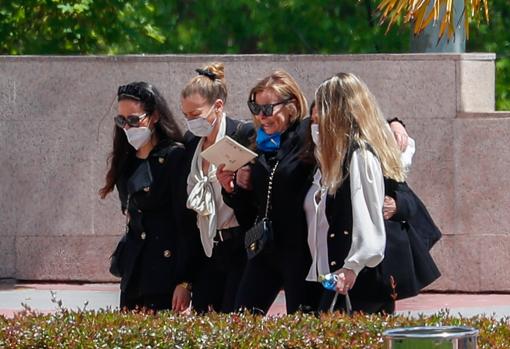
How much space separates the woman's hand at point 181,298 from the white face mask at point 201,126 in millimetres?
815

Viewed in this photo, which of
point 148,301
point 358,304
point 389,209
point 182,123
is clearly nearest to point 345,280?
point 358,304

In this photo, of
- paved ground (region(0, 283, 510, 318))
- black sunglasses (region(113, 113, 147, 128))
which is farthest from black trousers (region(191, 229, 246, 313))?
paved ground (region(0, 283, 510, 318))

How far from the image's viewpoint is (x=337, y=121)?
653 centimetres

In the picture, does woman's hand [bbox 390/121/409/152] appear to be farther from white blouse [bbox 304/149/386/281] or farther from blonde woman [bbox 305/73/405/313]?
white blouse [bbox 304/149/386/281]

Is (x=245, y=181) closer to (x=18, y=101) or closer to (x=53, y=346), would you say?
(x=53, y=346)

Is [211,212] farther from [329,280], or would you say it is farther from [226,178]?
[329,280]

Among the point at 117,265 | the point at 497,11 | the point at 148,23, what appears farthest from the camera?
the point at 497,11

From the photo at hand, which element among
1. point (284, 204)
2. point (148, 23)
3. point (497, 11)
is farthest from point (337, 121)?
point (497, 11)

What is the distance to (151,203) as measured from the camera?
293 inches

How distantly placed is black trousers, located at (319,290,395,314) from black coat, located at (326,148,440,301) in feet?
0.09

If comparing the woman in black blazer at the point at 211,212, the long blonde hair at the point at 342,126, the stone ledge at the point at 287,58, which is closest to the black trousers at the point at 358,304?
the long blonde hair at the point at 342,126

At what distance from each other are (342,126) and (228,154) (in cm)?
71

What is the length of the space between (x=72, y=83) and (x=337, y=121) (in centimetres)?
590

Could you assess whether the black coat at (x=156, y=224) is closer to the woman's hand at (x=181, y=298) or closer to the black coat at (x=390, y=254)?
the woman's hand at (x=181, y=298)
